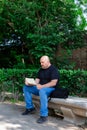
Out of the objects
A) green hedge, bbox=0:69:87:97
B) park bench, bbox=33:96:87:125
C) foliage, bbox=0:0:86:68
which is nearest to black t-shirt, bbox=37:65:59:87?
park bench, bbox=33:96:87:125

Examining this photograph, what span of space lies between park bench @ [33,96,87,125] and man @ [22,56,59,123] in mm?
286

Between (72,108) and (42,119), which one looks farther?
(42,119)

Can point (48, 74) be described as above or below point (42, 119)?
above

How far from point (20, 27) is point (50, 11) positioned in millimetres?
1212

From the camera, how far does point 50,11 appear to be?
11492 mm

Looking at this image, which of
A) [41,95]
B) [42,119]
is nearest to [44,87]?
[41,95]

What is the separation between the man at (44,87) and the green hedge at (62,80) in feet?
6.88

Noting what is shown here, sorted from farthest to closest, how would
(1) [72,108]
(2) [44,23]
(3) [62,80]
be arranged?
(2) [44,23] → (3) [62,80] → (1) [72,108]

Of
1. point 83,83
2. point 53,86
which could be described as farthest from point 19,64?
point 53,86

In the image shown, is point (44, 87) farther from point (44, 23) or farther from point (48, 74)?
point (44, 23)

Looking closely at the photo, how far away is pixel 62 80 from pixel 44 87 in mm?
2570

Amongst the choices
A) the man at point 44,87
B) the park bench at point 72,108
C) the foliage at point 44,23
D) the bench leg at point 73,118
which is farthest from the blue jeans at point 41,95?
the foliage at point 44,23

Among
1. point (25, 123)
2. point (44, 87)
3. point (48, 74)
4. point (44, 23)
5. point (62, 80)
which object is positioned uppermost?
point (44, 23)

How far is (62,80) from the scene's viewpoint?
386 inches
